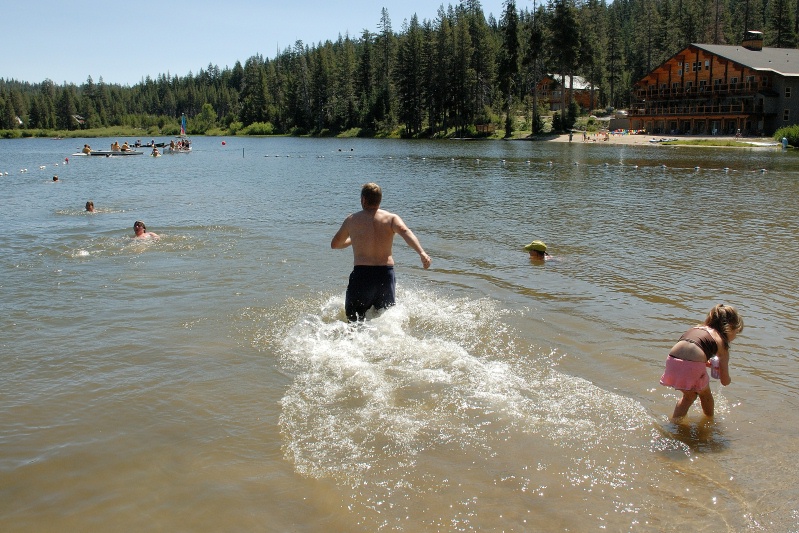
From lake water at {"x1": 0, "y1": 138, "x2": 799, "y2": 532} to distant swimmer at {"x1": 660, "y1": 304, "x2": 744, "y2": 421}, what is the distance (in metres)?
0.50

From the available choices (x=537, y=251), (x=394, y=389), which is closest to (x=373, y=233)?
(x=394, y=389)

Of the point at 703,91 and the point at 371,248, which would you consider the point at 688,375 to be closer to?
the point at 371,248

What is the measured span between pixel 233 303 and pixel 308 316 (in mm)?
1806

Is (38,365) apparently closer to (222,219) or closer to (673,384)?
(673,384)

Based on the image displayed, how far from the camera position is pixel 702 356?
6.32 metres

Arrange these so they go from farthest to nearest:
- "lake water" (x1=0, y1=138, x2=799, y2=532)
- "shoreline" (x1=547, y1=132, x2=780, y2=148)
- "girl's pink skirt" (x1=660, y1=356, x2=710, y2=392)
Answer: "shoreline" (x1=547, y1=132, x2=780, y2=148) < "girl's pink skirt" (x1=660, y1=356, x2=710, y2=392) < "lake water" (x1=0, y1=138, x2=799, y2=532)

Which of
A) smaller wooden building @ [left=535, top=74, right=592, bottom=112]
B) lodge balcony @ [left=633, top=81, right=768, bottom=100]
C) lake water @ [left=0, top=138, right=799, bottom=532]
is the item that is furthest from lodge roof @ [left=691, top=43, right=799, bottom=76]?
lake water @ [left=0, top=138, right=799, bottom=532]

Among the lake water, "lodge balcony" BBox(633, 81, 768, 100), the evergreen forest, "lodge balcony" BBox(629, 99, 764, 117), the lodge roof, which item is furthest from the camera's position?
the evergreen forest

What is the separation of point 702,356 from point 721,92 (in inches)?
3199

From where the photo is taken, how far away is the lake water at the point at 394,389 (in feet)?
17.2

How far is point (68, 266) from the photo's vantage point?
1479 centimetres

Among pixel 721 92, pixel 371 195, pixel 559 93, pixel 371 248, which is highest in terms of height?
pixel 559 93

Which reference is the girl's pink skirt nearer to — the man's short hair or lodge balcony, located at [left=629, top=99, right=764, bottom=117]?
the man's short hair

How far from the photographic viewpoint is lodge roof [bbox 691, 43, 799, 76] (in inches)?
2763
